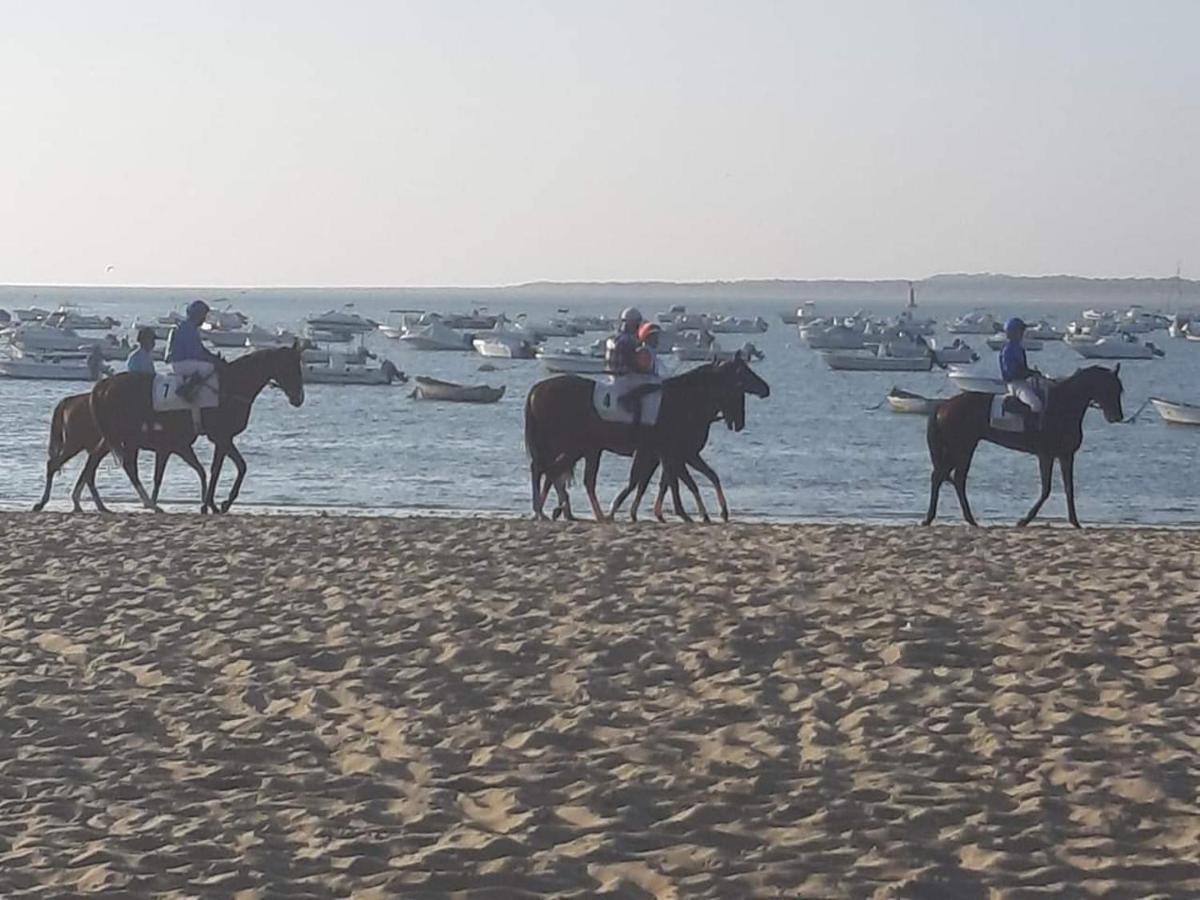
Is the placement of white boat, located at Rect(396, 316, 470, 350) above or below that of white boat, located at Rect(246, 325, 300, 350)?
below

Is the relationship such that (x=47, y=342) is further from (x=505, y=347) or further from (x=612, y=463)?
(x=612, y=463)

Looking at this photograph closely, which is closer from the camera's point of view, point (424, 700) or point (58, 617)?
point (424, 700)

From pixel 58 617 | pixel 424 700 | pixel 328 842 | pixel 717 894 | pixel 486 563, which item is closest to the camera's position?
pixel 717 894

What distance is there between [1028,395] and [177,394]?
8.40 meters

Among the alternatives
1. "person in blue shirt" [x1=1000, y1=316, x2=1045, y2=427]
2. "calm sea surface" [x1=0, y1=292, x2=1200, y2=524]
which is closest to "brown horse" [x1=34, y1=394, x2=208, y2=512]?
"calm sea surface" [x1=0, y1=292, x2=1200, y2=524]

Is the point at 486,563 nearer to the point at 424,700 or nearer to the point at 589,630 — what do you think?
the point at 589,630

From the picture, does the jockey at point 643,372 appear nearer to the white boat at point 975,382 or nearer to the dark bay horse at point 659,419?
the dark bay horse at point 659,419

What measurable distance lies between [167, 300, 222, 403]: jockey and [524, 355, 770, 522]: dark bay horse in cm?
327

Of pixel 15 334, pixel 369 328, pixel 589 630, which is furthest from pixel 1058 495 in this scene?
pixel 369 328

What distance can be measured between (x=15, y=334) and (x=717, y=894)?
74942 mm

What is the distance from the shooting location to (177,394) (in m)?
19.5

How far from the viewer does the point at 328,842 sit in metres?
7.00

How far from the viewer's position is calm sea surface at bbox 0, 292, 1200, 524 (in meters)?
29.0

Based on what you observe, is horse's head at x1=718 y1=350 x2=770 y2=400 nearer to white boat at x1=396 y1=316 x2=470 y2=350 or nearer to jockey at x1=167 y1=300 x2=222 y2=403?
jockey at x1=167 y1=300 x2=222 y2=403
